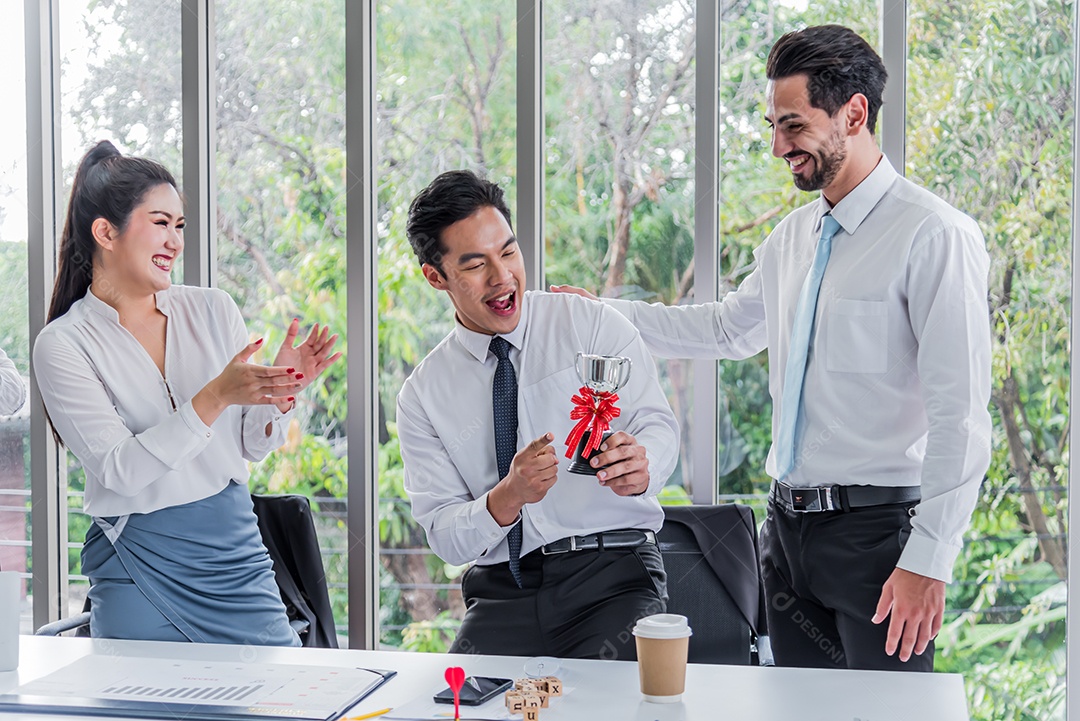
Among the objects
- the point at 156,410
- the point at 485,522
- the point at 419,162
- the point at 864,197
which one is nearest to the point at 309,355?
the point at 156,410

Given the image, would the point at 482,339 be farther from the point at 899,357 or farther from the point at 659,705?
the point at 659,705

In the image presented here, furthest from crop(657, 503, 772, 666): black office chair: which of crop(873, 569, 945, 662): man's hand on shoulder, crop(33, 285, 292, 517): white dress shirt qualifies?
crop(33, 285, 292, 517): white dress shirt

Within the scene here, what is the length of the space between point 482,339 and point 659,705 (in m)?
1.15

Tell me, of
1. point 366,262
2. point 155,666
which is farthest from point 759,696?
point 366,262

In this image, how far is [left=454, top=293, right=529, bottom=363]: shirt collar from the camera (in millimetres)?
2463

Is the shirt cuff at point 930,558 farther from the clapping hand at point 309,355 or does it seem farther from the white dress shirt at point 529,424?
the clapping hand at point 309,355

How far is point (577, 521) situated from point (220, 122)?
203 cm

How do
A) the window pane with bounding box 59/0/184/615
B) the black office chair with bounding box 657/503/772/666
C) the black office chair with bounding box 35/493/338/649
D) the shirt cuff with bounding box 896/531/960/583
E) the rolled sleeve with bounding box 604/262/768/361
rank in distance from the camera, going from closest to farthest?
the shirt cuff with bounding box 896/531/960/583 → the black office chair with bounding box 657/503/772/666 → the rolled sleeve with bounding box 604/262/768/361 → the black office chair with bounding box 35/493/338/649 → the window pane with bounding box 59/0/184/615

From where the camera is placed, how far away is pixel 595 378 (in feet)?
6.72

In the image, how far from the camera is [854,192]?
2.26m

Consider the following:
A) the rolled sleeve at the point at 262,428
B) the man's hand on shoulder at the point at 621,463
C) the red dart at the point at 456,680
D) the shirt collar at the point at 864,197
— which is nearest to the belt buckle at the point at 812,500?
the man's hand on shoulder at the point at 621,463

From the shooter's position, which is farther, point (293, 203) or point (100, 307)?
point (293, 203)

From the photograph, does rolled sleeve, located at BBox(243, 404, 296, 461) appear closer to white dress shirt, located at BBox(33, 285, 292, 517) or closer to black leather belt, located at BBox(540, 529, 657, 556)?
white dress shirt, located at BBox(33, 285, 292, 517)

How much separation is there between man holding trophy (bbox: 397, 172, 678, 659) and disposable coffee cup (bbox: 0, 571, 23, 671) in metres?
0.89
